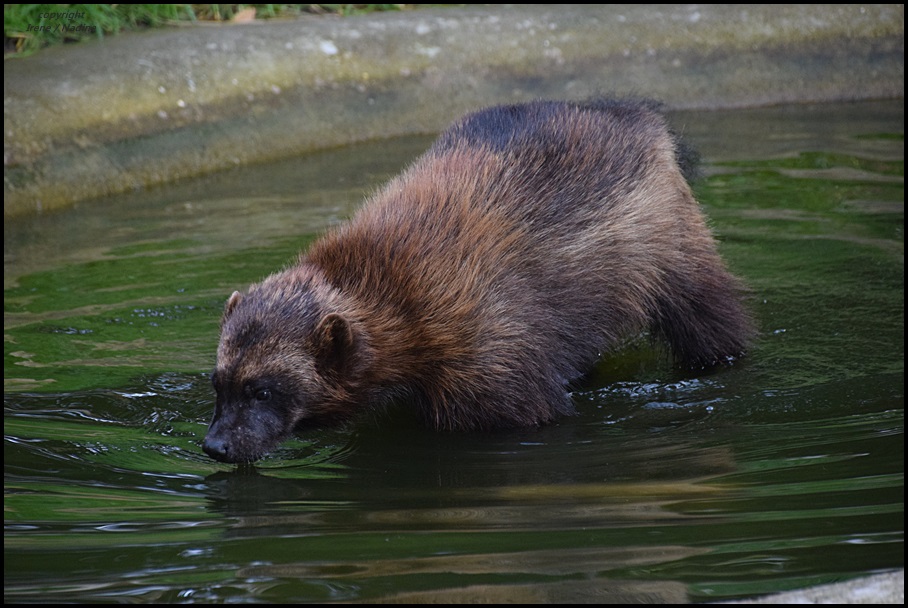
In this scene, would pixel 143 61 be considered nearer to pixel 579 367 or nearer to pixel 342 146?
pixel 342 146

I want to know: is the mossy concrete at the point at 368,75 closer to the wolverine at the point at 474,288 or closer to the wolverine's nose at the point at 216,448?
the wolverine at the point at 474,288

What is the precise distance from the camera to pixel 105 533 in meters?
3.57

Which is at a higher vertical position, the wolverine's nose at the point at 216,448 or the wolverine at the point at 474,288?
the wolverine at the point at 474,288

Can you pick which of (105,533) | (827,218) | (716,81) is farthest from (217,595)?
(716,81)

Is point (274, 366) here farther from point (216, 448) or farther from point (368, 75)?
point (368, 75)

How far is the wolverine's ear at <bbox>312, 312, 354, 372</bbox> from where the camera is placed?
14.4 ft

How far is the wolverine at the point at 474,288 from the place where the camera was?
441 cm

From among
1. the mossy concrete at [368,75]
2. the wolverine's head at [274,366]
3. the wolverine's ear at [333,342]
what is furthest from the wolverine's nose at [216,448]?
the mossy concrete at [368,75]

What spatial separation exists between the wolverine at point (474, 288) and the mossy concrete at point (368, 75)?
417 centimetres

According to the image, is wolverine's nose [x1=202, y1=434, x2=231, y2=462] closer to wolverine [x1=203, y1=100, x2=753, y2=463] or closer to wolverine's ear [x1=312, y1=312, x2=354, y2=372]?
wolverine [x1=203, y1=100, x2=753, y2=463]

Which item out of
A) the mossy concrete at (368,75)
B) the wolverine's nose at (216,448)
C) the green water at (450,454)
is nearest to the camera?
the green water at (450,454)

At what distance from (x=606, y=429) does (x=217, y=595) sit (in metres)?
2.21

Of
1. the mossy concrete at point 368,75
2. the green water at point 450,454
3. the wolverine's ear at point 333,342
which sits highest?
the mossy concrete at point 368,75

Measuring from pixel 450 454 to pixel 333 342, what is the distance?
67cm
